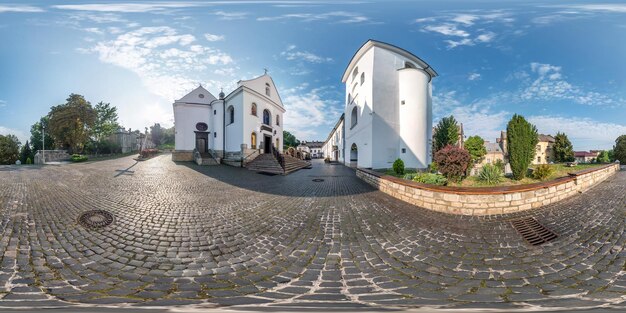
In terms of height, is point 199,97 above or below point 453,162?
above

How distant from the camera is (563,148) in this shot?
121 feet

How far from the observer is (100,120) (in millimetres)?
37938

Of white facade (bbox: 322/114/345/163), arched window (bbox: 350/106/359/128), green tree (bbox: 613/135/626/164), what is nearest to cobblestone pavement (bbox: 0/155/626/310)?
arched window (bbox: 350/106/359/128)

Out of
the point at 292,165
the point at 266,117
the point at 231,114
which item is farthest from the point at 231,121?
the point at 292,165

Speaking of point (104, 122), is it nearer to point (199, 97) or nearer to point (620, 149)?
point (199, 97)

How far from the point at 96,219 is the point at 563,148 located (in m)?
54.9

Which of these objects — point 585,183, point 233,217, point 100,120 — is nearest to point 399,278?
point 233,217

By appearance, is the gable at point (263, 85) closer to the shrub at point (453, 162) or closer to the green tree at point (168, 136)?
the shrub at point (453, 162)

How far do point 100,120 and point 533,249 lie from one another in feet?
171

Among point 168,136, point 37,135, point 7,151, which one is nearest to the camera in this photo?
point 7,151

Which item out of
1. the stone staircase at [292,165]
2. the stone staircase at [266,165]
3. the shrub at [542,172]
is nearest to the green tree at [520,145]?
→ the shrub at [542,172]

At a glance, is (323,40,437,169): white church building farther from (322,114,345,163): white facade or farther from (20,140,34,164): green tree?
(20,140,34,164): green tree

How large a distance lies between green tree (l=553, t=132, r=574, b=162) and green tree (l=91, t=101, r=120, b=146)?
73.7 m

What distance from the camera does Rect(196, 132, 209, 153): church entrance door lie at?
27.5m
